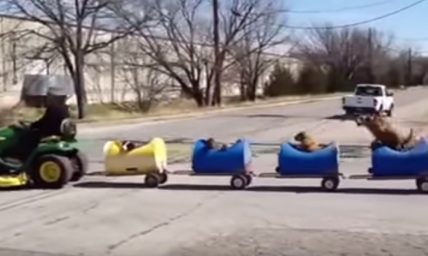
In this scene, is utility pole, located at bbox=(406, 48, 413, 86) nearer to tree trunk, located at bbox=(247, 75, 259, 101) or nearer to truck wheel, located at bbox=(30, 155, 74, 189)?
tree trunk, located at bbox=(247, 75, 259, 101)

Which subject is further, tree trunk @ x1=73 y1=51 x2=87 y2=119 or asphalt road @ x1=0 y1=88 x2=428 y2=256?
tree trunk @ x1=73 y1=51 x2=87 y2=119

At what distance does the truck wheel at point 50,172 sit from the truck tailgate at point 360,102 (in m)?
29.0

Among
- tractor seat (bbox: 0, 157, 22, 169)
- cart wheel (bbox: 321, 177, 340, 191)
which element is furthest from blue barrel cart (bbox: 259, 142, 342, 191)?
tractor seat (bbox: 0, 157, 22, 169)

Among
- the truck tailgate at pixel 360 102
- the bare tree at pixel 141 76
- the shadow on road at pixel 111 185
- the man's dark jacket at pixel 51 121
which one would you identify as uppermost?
the bare tree at pixel 141 76


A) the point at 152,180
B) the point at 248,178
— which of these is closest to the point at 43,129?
the point at 152,180

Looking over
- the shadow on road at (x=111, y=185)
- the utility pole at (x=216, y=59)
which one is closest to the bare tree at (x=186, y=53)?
the utility pole at (x=216, y=59)

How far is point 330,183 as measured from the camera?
12617 millimetres

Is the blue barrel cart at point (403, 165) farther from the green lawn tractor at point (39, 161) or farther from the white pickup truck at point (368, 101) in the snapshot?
the white pickup truck at point (368, 101)

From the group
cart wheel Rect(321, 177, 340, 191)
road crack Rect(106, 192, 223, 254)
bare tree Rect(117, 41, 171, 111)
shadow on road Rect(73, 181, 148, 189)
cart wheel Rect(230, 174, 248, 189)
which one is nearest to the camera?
road crack Rect(106, 192, 223, 254)

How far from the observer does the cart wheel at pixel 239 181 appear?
12906 mm

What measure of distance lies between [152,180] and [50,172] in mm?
1664

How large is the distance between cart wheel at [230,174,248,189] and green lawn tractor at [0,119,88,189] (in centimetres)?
271

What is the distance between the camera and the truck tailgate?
40.4 meters

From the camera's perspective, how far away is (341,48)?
10506 centimetres
